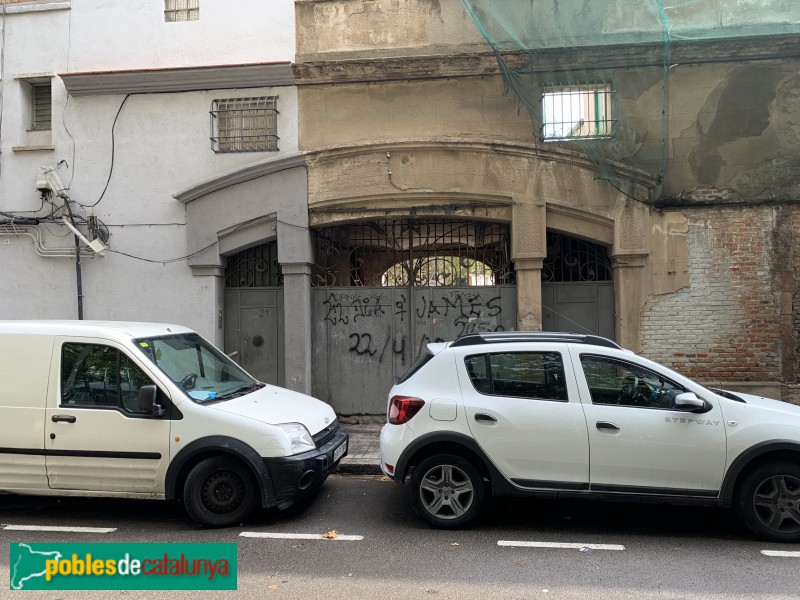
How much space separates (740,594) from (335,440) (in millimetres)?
3555

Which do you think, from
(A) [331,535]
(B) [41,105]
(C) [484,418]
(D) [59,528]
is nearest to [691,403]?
(C) [484,418]

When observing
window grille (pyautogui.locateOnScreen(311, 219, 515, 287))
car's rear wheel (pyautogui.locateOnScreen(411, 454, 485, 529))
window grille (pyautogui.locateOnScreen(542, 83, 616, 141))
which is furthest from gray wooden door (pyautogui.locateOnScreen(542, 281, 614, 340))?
car's rear wheel (pyautogui.locateOnScreen(411, 454, 485, 529))

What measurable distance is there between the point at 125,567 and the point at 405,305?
6.21m

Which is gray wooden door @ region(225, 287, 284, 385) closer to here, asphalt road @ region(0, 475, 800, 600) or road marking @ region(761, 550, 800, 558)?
asphalt road @ region(0, 475, 800, 600)

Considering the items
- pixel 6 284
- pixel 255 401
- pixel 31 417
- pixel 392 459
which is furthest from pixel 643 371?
pixel 6 284

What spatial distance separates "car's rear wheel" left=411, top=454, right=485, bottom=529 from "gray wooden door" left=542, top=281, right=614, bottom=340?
4.86 meters

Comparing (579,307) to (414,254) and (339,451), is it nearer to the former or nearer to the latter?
(414,254)

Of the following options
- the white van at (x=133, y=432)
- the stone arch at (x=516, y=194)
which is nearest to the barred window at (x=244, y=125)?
the stone arch at (x=516, y=194)

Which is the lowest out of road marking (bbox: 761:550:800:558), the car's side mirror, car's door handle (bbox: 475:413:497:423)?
road marking (bbox: 761:550:800:558)

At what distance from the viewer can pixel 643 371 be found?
5.18 m

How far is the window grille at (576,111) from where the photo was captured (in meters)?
9.30

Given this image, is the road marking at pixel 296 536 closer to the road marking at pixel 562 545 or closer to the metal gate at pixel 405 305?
the road marking at pixel 562 545

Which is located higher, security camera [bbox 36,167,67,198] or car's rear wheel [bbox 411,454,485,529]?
security camera [bbox 36,167,67,198]

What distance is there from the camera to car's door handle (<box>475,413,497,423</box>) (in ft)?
16.9
